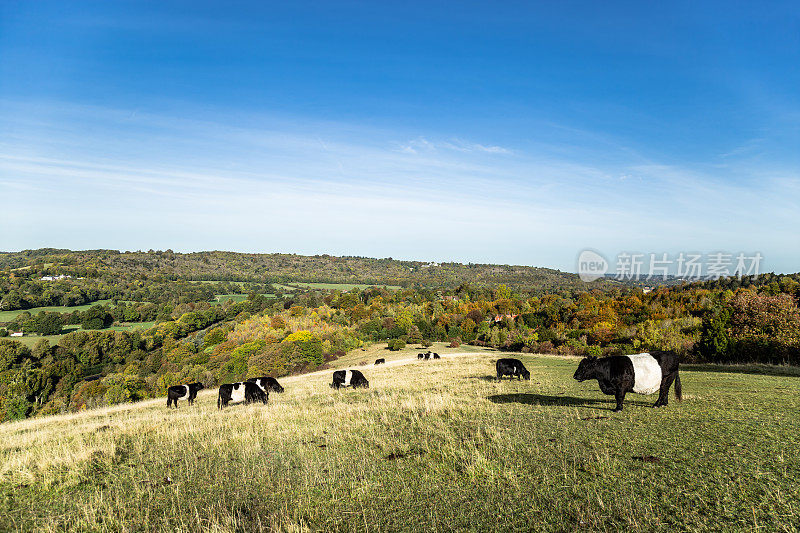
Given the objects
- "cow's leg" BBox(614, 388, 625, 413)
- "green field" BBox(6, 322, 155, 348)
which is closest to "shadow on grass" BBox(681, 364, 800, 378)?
"cow's leg" BBox(614, 388, 625, 413)

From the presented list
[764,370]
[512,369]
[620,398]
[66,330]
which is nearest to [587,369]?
[620,398]

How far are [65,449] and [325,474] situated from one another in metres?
7.36

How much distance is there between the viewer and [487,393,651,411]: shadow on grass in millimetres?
12102

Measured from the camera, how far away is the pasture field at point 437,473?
5508 millimetres

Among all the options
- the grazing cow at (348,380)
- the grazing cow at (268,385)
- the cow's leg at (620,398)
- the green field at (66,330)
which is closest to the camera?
the cow's leg at (620,398)

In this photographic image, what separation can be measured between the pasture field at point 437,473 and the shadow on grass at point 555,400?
Answer: 0.25 meters

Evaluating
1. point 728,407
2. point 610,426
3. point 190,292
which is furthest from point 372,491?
point 190,292

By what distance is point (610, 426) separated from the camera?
9.29 metres

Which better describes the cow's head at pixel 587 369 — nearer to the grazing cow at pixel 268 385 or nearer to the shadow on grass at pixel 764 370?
the shadow on grass at pixel 764 370

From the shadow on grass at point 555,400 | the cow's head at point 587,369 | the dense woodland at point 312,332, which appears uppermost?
the cow's head at point 587,369

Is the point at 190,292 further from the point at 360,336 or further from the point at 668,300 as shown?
the point at 668,300

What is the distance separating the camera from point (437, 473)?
7219mm

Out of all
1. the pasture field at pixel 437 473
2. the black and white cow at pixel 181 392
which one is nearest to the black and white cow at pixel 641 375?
the pasture field at pixel 437 473

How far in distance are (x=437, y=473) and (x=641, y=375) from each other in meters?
7.50
